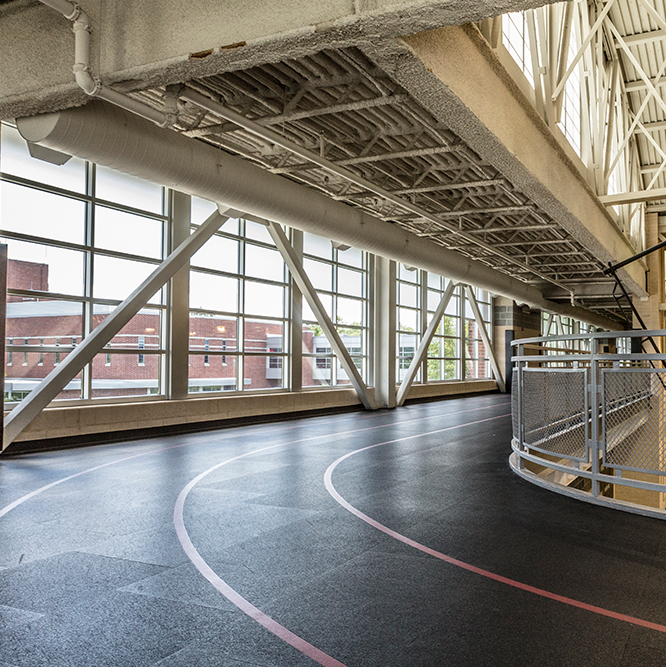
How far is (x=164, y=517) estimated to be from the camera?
27.3ft

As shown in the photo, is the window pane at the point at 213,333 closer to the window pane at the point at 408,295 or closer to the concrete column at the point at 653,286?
the window pane at the point at 408,295

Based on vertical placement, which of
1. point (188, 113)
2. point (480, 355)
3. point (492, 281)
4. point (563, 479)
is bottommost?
point (563, 479)

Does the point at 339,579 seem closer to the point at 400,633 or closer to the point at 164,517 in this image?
the point at 400,633

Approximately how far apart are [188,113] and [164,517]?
30.4ft

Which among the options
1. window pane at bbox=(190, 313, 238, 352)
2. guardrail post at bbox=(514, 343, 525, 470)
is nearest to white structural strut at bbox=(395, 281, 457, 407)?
window pane at bbox=(190, 313, 238, 352)

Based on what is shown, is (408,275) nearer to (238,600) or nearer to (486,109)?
(486,109)

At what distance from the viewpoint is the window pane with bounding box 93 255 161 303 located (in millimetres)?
16719

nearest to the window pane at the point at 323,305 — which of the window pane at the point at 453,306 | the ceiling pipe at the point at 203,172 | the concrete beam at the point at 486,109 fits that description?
the ceiling pipe at the point at 203,172

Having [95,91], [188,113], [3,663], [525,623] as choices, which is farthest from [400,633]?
[188,113]

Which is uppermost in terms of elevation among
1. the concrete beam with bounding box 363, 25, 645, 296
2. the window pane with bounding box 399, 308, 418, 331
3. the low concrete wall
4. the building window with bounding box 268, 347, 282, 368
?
the concrete beam with bounding box 363, 25, 645, 296

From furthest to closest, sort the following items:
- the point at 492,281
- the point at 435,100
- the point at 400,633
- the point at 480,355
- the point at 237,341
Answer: the point at 480,355, the point at 492,281, the point at 237,341, the point at 435,100, the point at 400,633

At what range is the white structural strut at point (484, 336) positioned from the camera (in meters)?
38.0

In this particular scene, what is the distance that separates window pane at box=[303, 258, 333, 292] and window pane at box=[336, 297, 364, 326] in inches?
42.3

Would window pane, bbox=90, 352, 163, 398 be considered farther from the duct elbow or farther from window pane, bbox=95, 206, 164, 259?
the duct elbow
